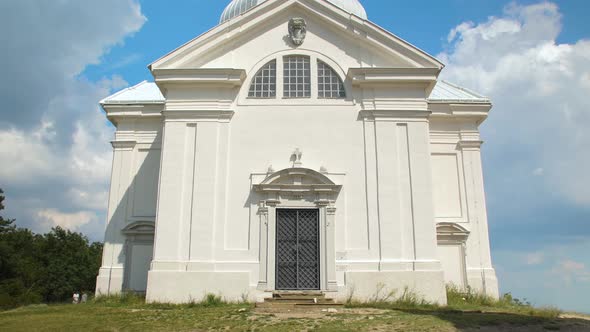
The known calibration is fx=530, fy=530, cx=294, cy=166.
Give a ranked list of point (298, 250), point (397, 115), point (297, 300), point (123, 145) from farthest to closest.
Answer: point (123, 145), point (397, 115), point (298, 250), point (297, 300)

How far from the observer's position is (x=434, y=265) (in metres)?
16.8

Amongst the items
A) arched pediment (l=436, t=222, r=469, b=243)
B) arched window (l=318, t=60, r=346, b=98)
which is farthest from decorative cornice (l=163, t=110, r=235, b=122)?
arched pediment (l=436, t=222, r=469, b=243)

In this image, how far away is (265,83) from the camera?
61.7 ft

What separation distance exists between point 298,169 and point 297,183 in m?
0.46

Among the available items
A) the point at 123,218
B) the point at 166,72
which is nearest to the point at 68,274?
the point at 123,218

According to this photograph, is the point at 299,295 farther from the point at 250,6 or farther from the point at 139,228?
the point at 250,6

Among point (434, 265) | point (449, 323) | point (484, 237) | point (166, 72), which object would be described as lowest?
point (449, 323)

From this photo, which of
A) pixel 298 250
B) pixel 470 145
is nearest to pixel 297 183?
pixel 298 250

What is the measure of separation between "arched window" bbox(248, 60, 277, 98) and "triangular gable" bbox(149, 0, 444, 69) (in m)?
1.53

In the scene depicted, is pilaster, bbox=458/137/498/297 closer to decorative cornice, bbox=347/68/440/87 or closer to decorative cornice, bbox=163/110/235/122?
decorative cornice, bbox=347/68/440/87

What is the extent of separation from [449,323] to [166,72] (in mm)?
12076

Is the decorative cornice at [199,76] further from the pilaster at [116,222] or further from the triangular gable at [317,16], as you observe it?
the pilaster at [116,222]

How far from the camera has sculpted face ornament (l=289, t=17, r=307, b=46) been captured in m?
19.0

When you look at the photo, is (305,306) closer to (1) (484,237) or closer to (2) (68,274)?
(1) (484,237)
